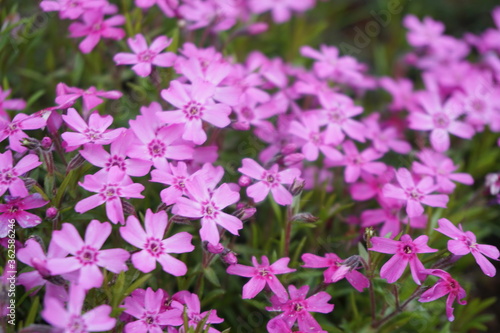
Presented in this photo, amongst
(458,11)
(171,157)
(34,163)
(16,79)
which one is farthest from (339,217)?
(458,11)

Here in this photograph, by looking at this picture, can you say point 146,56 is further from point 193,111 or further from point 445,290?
point 445,290

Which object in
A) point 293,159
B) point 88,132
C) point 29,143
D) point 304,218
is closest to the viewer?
point 29,143

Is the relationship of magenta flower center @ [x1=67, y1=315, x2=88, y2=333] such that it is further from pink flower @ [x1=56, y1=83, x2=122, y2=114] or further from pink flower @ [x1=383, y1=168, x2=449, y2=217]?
pink flower @ [x1=383, y1=168, x2=449, y2=217]

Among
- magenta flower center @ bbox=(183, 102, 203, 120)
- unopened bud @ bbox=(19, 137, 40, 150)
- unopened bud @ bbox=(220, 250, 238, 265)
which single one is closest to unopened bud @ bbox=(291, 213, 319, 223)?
unopened bud @ bbox=(220, 250, 238, 265)

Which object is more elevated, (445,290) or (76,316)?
(76,316)

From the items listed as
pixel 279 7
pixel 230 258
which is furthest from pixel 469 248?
pixel 279 7

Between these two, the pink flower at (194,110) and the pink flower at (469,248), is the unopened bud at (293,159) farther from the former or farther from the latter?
the pink flower at (469,248)

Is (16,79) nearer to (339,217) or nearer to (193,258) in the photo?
(193,258)
